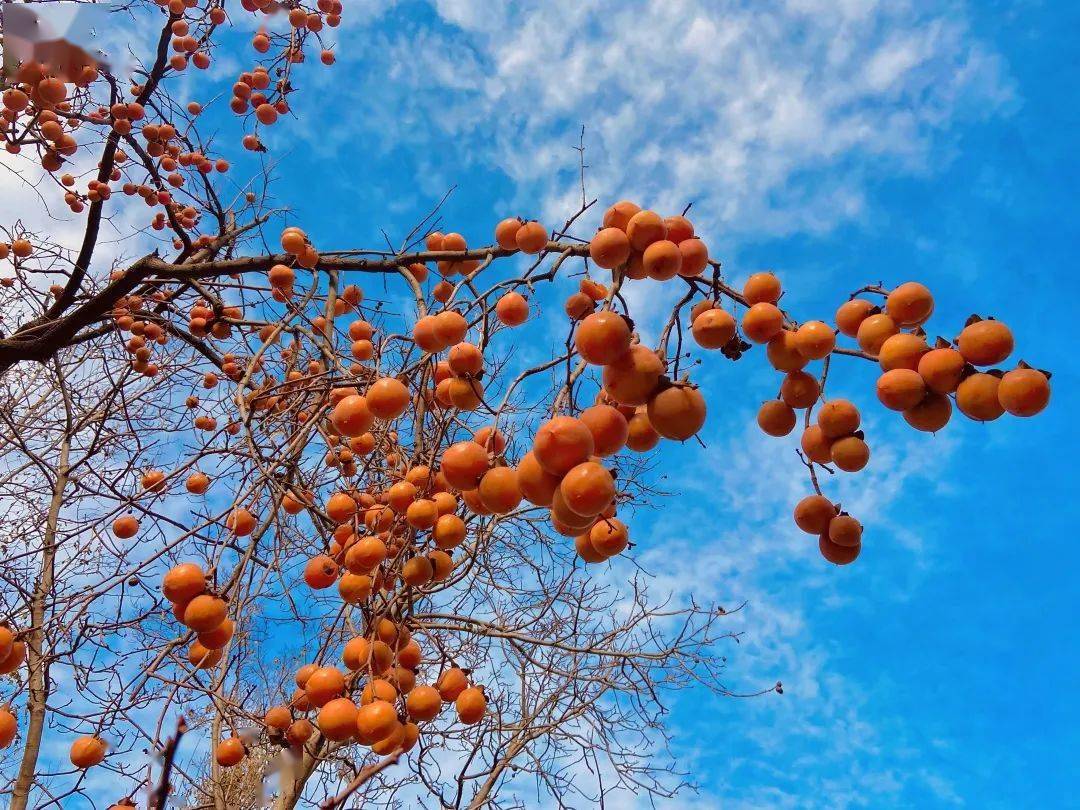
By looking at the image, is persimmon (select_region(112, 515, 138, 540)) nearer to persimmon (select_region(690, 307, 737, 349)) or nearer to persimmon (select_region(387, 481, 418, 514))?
persimmon (select_region(387, 481, 418, 514))

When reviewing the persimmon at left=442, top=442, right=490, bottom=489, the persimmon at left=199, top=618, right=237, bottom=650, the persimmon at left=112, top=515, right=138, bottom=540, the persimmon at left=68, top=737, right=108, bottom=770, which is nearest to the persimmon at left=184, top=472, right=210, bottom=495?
the persimmon at left=112, top=515, right=138, bottom=540

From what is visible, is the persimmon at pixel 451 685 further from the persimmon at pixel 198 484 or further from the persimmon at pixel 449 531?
the persimmon at pixel 198 484

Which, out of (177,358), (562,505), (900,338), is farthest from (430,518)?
(177,358)

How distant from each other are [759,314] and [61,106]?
4.30 meters

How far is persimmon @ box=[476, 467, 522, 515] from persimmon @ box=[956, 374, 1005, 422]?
0.87 m

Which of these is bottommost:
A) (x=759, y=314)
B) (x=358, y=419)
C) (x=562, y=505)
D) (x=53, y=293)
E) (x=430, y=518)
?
(x=562, y=505)

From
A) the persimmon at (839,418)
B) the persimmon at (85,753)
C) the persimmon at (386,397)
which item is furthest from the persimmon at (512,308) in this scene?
the persimmon at (85,753)

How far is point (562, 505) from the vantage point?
118 centimetres

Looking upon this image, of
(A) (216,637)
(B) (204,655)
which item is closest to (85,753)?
(B) (204,655)

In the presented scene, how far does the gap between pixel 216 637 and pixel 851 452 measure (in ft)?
5.26

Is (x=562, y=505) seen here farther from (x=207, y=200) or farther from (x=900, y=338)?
(x=207, y=200)

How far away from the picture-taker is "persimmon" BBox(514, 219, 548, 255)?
191 cm

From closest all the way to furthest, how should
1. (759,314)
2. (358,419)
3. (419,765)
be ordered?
(759,314) < (358,419) < (419,765)

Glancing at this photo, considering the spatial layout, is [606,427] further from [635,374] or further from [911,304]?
[911,304]
